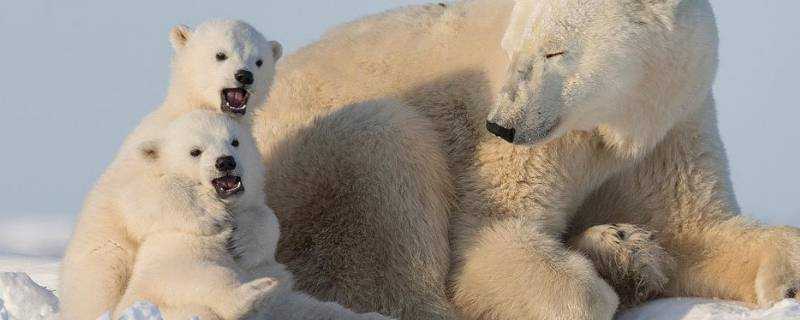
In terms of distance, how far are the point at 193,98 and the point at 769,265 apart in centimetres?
257

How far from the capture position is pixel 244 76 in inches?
253

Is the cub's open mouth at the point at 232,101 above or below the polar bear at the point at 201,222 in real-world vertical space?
above

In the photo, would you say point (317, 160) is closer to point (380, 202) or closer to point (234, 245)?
point (380, 202)

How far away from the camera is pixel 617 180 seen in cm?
706

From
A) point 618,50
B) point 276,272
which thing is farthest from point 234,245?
point 618,50

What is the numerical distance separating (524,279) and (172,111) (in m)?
1.68

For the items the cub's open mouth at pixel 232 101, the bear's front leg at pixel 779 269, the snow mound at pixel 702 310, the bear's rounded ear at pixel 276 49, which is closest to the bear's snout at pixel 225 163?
the cub's open mouth at pixel 232 101

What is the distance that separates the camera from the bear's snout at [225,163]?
19.1 ft

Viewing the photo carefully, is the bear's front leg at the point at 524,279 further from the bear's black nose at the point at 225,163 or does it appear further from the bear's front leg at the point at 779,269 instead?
the bear's black nose at the point at 225,163

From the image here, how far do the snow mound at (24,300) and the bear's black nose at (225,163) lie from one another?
4.93 ft

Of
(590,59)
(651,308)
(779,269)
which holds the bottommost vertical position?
(651,308)

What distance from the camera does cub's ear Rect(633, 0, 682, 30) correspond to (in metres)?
6.40

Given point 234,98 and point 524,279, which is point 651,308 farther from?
point 234,98

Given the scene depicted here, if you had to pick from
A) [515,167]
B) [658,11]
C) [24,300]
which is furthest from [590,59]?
[24,300]
